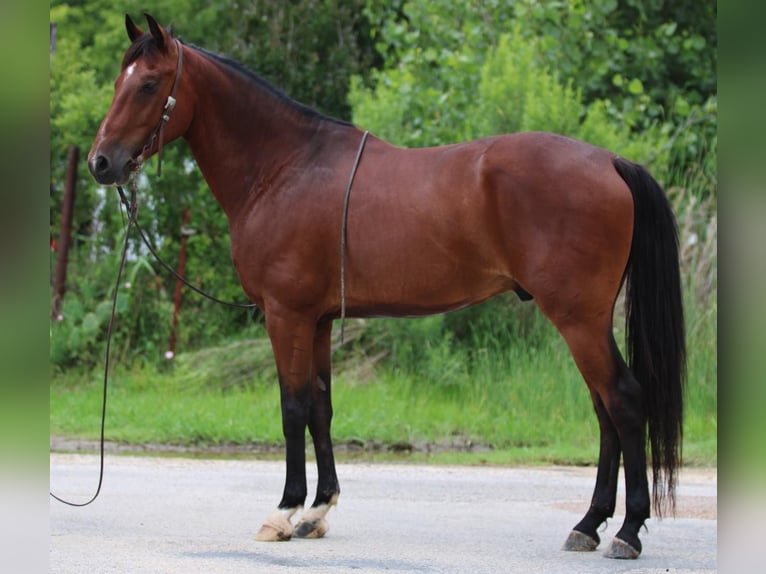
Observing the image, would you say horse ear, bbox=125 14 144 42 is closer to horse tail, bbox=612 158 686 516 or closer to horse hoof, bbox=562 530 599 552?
horse tail, bbox=612 158 686 516

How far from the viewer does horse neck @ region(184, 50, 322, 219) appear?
5684 mm

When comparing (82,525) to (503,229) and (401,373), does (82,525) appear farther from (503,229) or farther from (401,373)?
(401,373)

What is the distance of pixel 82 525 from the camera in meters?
5.81

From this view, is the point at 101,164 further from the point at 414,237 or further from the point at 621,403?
the point at 621,403

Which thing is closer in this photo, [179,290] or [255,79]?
[255,79]

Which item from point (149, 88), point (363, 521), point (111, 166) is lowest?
point (363, 521)

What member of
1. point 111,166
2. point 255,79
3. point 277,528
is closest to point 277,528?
point 277,528


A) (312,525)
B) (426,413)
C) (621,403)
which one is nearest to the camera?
(621,403)

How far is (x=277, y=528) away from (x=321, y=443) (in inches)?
21.3

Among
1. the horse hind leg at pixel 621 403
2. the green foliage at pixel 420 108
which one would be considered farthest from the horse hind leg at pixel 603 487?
the green foliage at pixel 420 108

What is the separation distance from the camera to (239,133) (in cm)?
577

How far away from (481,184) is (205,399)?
5.81 m

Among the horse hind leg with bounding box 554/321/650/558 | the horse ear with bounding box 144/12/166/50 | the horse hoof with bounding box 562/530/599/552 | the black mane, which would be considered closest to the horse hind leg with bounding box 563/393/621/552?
the horse hoof with bounding box 562/530/599/552

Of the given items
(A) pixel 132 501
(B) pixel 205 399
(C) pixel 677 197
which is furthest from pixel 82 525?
(C) pixel 677 197
